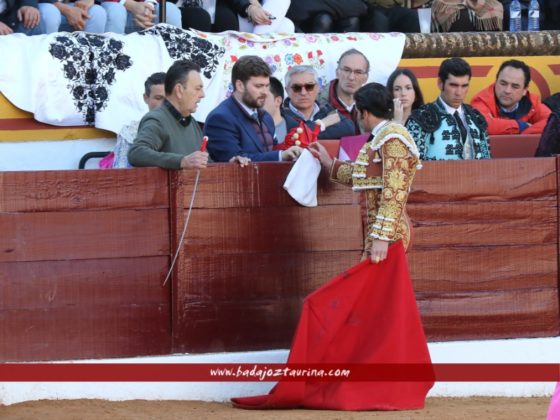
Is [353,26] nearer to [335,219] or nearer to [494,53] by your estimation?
[494,53]

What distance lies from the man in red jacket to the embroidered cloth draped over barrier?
35.3 inches

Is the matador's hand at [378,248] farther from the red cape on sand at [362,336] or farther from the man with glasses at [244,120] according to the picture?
the man with glasses at [244,120]

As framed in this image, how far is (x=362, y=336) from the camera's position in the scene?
5598 mm

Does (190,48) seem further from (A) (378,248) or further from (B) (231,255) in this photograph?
(A) (378,248)

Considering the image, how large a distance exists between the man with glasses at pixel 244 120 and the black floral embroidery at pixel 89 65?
120 centimetres

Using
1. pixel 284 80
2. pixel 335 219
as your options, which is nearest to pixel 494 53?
pixel 284 80

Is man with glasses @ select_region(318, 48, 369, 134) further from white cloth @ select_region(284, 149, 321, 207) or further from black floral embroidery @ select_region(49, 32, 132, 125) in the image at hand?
white cloth @ select_region(284, 149, 321, 207)

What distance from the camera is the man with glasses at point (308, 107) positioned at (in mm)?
6703

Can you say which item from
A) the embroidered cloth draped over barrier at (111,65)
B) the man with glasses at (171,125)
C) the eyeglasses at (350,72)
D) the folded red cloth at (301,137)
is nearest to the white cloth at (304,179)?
the folded red cloth at (301,137)

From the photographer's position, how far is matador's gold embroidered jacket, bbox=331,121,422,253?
5.39m

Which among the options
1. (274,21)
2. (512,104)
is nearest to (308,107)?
(274,21)

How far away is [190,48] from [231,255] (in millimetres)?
1811

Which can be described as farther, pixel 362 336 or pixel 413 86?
pixel 413 86

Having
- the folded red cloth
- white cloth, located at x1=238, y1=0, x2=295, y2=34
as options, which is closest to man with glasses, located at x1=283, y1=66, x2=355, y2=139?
the folded red cloth
